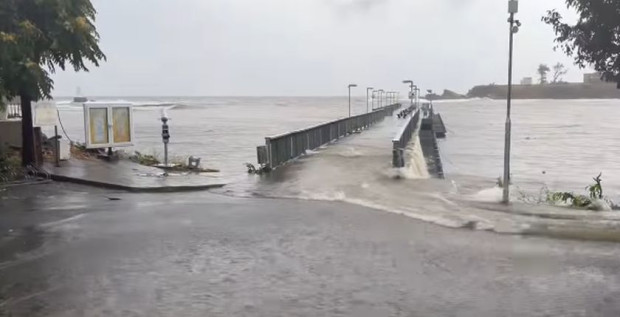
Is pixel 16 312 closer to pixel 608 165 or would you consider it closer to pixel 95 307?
pixel 95 307

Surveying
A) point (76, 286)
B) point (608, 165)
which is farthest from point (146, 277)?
point (608, 165)

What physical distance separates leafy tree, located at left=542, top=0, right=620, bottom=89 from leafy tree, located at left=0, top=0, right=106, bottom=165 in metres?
10.3

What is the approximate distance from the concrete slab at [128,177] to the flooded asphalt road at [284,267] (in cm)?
263

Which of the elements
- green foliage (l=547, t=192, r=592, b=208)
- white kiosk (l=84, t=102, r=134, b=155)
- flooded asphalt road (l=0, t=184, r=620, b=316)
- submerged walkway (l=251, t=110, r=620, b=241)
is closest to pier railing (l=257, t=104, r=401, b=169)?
submerged walkway (l=251, t=110, r=620, b=241)

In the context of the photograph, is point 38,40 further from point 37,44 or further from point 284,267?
point 284,267

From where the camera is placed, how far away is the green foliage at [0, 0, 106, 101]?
41.9 ft

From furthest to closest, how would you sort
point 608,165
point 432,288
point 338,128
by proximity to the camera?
1. point 608,165
2. point 338,128
3. point 432,288

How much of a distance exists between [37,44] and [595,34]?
11.4m

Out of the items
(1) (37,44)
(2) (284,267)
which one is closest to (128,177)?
(1) (37,44)

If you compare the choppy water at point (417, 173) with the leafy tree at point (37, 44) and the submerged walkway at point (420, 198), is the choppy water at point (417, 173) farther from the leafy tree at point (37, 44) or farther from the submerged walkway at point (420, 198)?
the leafy tree at point (37, 44)

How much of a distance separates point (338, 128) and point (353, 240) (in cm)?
2166

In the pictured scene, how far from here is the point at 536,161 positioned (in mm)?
36219

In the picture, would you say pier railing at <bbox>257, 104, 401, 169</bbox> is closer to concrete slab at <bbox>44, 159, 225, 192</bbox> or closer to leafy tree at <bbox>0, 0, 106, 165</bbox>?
concrete slab at <bbox>44, 159, 225, 192</bbox>

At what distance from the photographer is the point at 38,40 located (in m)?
13.5
